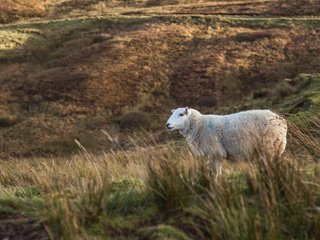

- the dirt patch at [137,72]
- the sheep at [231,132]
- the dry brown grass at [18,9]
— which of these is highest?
the sheep at [231,132]

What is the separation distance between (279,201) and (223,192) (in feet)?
1.71

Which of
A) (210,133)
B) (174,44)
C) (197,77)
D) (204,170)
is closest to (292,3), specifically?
(174,44)

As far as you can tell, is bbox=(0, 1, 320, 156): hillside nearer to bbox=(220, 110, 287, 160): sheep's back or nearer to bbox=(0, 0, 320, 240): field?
bbox=(0, 0, 320, 240): field

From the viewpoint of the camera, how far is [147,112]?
33.2 metres

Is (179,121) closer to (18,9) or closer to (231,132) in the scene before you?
(231,132)

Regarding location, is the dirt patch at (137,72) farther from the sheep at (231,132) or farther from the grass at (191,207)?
the grass at (191,207)

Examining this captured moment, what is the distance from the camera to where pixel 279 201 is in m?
4.73

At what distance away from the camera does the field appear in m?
4.77

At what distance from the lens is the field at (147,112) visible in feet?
15.6

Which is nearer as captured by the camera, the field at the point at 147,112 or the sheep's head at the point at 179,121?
the field at the point at 147,112

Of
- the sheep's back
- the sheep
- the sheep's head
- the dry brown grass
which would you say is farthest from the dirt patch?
the sheep's back


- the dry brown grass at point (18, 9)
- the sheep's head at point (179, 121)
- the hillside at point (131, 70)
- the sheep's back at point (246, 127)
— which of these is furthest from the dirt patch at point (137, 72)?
the sheep's back at point (246, 127)

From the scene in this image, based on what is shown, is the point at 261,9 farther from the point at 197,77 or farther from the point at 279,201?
the point at 279,201

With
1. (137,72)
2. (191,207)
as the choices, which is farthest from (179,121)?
(137,72)
